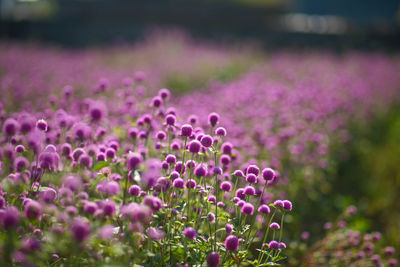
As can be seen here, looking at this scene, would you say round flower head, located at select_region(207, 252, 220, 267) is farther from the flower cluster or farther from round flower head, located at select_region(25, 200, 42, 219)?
round flower head, located at select_region(25, 200, 42, 219)

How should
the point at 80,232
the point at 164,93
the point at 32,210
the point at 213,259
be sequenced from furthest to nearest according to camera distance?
the point at 164,93 < the point at 213,259 < the point at 32,210 < the point at 80,232

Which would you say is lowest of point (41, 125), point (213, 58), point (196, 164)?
point (196, 164)

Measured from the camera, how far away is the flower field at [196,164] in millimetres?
1633

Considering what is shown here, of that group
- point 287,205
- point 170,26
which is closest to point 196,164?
point 287,205

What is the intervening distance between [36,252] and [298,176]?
358 centimetres

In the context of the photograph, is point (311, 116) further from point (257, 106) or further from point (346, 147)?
point (346, 147)

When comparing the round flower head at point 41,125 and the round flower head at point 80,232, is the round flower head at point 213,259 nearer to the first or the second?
the round flower head at point 80,232

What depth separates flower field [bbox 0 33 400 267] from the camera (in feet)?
5.36

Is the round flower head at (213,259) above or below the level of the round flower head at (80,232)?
below

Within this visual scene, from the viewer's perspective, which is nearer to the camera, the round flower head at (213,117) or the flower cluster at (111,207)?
the flower cluster at (111,207)

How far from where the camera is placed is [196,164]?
217 centimetres

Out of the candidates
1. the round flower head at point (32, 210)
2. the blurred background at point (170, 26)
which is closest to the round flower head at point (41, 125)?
the round flower head at point (32, 210)

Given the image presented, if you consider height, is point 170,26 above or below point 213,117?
above

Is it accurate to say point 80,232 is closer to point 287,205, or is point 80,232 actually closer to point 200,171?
point 200,171
